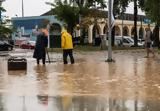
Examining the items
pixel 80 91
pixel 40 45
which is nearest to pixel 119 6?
pixel 40 45

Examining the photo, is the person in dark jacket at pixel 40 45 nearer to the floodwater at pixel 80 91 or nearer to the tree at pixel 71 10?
the floodwater at pixel 80 91

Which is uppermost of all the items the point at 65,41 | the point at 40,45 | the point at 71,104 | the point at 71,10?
the point at 71,10

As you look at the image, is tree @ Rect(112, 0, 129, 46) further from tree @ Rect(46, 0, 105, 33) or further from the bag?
the bag

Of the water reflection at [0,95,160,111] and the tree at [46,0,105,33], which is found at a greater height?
the tree at [46,0,105,33]

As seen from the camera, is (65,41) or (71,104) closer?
(71,104)

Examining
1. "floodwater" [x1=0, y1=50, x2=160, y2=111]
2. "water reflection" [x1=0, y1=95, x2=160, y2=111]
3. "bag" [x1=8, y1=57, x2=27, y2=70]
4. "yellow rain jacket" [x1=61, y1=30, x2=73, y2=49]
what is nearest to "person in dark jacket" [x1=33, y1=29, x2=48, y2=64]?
"yellow rain jacket" [x1=61, y1=30, x2=73, y2=49]

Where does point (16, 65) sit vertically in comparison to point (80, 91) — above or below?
above

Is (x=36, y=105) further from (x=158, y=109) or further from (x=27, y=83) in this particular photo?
(x=27, y=83)

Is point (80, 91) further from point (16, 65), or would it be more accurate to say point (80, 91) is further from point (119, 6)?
point (119, 6)

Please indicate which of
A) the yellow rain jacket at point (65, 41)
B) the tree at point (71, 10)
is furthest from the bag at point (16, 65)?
the tree at point (71, 10)

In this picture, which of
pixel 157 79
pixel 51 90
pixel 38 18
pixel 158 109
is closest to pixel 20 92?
pixel 51 90

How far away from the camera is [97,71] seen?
62.3 ft

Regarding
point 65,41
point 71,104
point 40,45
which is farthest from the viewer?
point 65,41

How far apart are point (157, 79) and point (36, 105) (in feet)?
20.1
